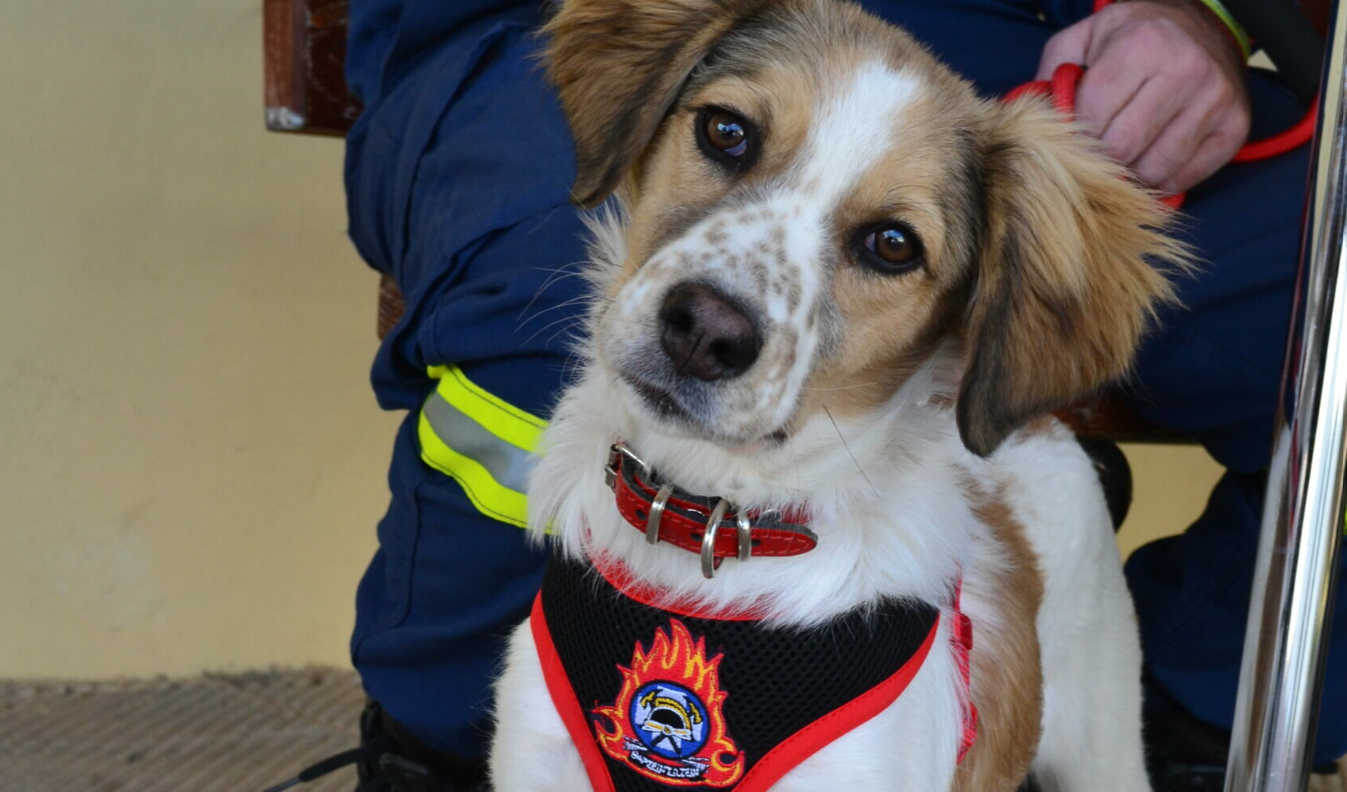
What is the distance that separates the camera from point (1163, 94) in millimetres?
1737

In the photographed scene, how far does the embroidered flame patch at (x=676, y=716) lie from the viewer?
135 cm

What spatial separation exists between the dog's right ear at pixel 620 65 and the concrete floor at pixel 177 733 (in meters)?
1.63

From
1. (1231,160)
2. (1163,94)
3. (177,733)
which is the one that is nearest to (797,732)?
(1163,94)

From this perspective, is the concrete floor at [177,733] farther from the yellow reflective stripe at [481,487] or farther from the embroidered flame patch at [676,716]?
the embroidered flame patch at [676,716]

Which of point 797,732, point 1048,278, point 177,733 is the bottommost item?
point 177,733

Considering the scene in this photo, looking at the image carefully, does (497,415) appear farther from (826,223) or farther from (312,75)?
(312,75)

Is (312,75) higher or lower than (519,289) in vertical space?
higher

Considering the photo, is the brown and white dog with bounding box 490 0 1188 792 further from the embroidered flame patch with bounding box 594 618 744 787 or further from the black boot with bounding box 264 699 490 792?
the black boot with bounding box 264 699 490 792

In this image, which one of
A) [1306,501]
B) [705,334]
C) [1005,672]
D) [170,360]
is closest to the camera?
[1306,501]

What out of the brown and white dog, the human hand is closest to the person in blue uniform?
the human hand

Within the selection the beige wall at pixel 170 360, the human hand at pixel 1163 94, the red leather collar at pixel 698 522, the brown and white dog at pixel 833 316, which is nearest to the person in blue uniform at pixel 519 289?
the human hand at pixel 1163 94

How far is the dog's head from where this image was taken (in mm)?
1263

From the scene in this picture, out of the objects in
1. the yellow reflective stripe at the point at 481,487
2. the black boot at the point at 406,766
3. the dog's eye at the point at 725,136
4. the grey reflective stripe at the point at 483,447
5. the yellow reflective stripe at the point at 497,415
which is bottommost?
the black boot at the point at 406,766

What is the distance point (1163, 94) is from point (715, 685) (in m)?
1.10
